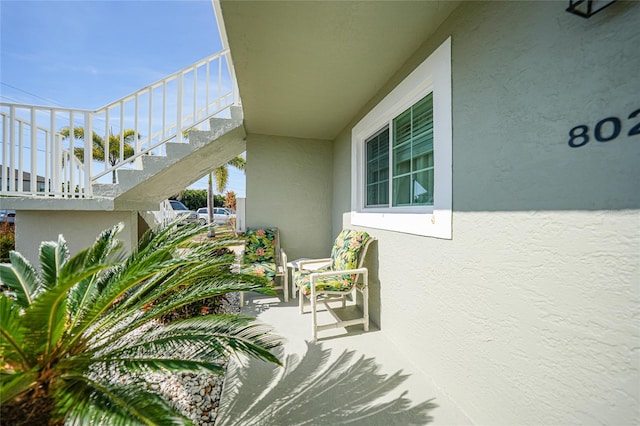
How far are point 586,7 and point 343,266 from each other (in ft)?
9.93

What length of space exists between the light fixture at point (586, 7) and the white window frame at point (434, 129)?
0.86m

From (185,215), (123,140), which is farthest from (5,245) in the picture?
(185,215)

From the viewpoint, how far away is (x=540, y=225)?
4.62 feet

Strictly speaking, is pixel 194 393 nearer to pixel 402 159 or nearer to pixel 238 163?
pixel 402 159

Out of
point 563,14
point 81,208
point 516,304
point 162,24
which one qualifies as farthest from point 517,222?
point 81,208

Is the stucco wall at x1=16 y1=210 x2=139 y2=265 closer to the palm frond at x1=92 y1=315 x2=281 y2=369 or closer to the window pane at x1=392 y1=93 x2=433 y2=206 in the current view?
the palm frond at x1=92 y1=315 x2=281 y2=369

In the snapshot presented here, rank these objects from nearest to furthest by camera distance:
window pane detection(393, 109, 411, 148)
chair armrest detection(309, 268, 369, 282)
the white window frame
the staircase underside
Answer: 1. the white window frame
2. window pane detection(393, 109, 411, 148)
3. chair armrest detection(309, 268, 369, 282)
4. the staircase underside

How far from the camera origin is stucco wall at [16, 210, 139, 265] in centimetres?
369

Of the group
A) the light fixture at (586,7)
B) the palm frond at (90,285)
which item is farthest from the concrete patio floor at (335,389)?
the light fixture at (586,7)

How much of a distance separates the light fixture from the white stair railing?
4.40 meters

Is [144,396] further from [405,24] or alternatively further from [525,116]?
[405,24]

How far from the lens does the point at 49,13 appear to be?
3.26 metres

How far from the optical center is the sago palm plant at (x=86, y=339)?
108 cm

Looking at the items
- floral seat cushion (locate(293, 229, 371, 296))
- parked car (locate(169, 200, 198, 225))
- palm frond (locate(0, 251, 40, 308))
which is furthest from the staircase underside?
floral seat cushion (locate(293, 229, 371, 296))
